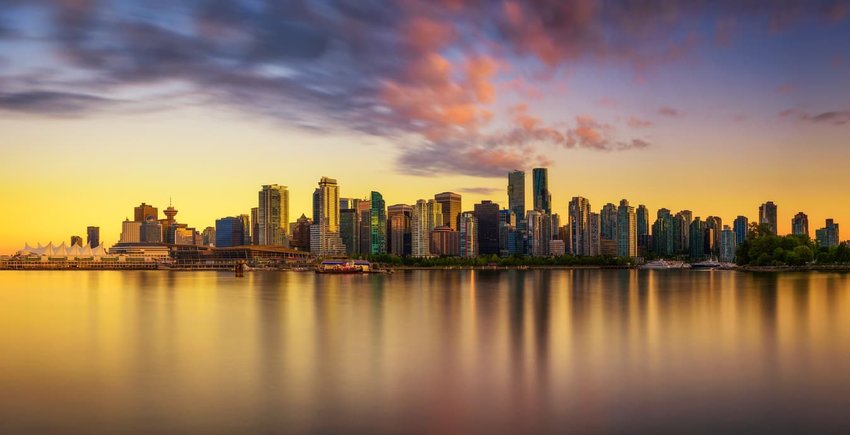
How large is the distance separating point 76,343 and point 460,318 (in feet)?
72.1

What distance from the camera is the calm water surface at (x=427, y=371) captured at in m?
18.5

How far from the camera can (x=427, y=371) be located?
82.6 feet

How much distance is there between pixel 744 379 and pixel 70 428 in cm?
2150

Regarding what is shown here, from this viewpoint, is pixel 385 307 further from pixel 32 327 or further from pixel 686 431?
pixel 686 431

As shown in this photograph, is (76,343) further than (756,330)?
No

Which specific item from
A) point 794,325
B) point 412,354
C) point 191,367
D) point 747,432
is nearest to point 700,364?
point 747,432

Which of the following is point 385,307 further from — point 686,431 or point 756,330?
point 686,431

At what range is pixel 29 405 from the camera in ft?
66.3

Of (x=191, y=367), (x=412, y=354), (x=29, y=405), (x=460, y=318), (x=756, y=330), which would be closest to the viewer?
(x=29, y=405)

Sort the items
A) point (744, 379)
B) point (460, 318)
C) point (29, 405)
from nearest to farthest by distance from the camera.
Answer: point (29, 405), point (744, 379), point (460, 318)

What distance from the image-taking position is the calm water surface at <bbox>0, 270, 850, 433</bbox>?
18469mm

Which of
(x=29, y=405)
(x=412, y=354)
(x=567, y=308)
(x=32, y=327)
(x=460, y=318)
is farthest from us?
(x=567, y=308)

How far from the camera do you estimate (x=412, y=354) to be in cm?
2884

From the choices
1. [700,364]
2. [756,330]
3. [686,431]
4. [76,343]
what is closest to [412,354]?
[700,364]
